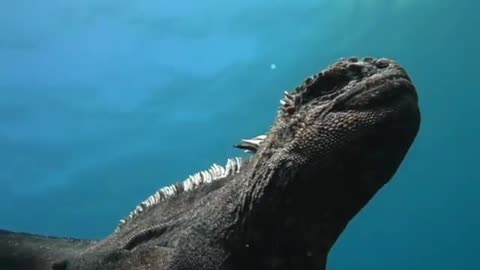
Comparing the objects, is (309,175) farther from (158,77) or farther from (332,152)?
(158,77)

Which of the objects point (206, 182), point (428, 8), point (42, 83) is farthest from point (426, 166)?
point (206, 182)

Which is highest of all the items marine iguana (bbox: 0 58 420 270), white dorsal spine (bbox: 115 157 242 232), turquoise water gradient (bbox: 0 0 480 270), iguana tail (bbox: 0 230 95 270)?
turquoise water gradient (bbox: 0 0 480 270)

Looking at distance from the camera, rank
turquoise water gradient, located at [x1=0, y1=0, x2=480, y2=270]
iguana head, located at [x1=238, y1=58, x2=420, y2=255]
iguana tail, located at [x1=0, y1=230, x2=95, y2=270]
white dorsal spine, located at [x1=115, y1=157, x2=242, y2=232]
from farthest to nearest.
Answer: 1. turquoise water gradient, located at [x1=0, y1=0, x2=480, y2=270]
2. iguana tail, located at [x1=0, y1=230, x2=95, y2=270]
3. white dorsal spine, located at [x1=115, y1=157, x2=242, y2=232]
4. iguana head, located at [x1=238, y1=58, x2=420, y2=255]

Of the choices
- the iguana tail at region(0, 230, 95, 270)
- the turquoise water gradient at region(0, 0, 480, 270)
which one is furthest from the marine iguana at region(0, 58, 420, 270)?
the turquoise water gradient at region(0, 0, 480, 270)

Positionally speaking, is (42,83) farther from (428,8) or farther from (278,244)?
(278,244)

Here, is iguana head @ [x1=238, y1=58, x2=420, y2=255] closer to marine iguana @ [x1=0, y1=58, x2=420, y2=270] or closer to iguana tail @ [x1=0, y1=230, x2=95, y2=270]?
marine iguana @ [x1=0, y1=58, x2=420, y2=270]

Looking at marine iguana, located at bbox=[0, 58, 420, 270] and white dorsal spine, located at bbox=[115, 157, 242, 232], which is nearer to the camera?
marine iguana, located at bbox=[0, 58, 420, 270]

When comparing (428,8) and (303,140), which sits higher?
(428,8)
